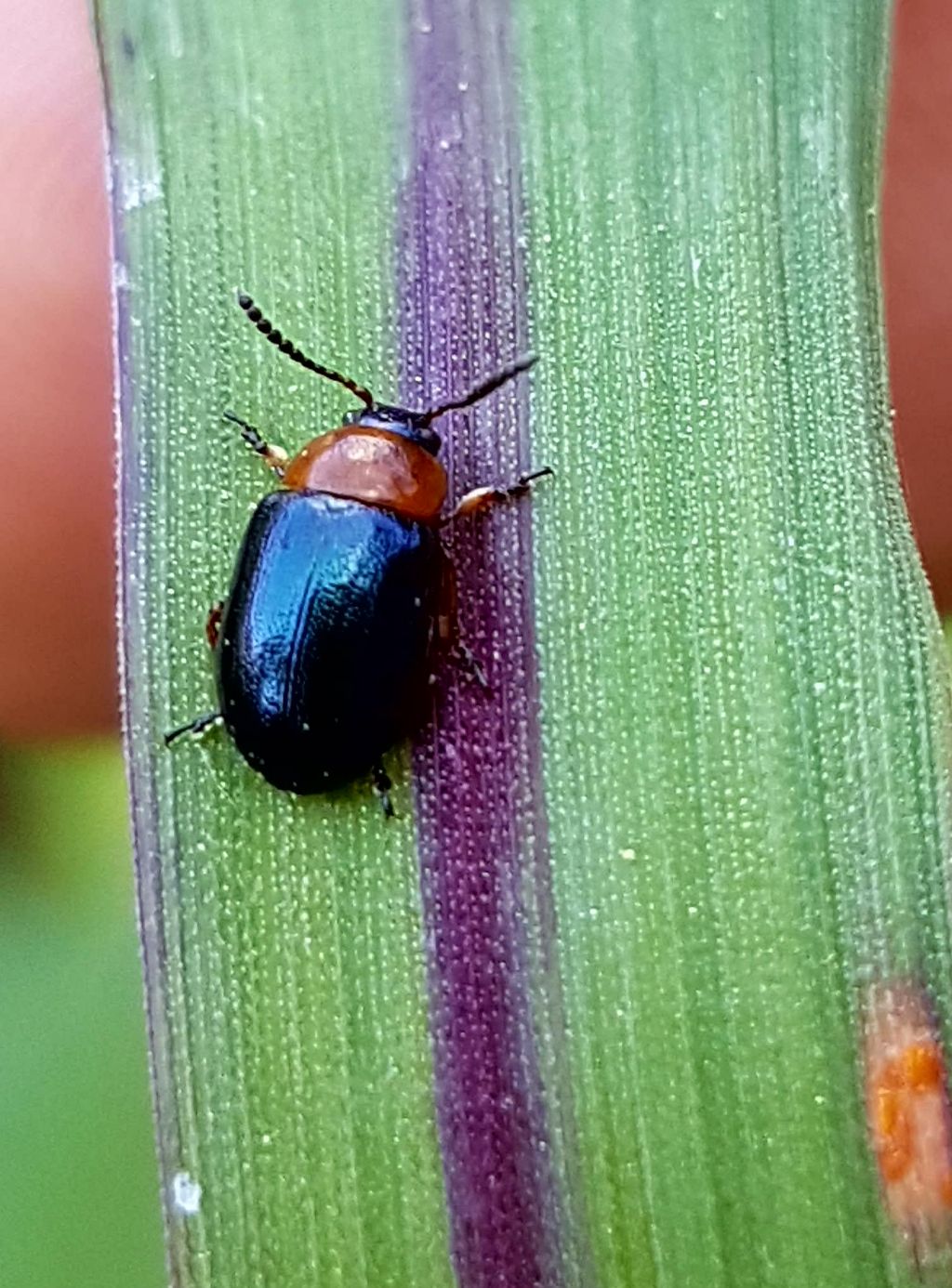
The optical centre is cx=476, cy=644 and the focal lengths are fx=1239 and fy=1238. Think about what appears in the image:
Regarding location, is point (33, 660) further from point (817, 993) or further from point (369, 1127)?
point (817, 993)

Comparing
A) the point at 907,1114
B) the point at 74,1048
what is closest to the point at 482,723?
the point at 907,1114

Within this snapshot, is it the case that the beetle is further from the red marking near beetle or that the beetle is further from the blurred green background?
the blurred green background

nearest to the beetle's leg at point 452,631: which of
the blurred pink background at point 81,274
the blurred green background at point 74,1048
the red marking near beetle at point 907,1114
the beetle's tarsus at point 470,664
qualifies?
the beetle's tarsus at point 470,664

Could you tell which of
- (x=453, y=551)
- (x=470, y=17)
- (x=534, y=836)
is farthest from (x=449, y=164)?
(x=534, y=836)

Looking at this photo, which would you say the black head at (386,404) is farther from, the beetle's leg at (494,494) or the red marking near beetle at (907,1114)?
the red marking near beetle at (907,1114)

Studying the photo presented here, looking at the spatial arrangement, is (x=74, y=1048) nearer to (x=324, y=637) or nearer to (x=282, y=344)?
(x=324, y=637)
